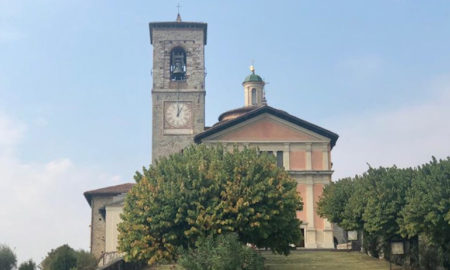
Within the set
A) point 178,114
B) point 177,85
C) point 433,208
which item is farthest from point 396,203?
point 177,85

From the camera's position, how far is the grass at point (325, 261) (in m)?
32.8

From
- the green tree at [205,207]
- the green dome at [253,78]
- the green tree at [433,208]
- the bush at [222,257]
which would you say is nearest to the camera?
the bush at [222,257]

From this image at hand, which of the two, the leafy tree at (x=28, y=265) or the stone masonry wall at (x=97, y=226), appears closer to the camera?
the leafy tree at (x=28, y=265)

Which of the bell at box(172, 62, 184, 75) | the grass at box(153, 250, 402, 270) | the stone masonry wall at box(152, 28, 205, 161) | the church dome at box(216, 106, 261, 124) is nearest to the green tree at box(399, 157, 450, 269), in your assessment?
the grass at box(153, 250, 402, 270)

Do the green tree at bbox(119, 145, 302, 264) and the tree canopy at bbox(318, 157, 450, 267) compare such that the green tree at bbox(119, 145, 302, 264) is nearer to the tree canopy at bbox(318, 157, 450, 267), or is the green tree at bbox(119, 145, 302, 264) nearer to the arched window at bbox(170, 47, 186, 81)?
the tree canopy at bbox(318, 157, 450, 267)

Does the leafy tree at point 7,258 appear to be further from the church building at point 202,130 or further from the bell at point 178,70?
the bell at point 178,70

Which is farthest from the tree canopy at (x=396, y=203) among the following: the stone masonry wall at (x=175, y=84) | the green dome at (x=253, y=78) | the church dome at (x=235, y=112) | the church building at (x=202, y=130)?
the green dome at (x=253, y=78)

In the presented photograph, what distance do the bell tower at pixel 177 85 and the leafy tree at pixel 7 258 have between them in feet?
45.6

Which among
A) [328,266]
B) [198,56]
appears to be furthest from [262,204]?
[198,56]

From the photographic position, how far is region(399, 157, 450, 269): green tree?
25.8 metres

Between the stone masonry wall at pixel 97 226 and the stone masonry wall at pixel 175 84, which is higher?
the stone masonry wall at pixel 175 84

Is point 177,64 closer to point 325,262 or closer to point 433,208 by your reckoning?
point 325,262

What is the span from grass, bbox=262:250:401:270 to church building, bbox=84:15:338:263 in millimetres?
8523

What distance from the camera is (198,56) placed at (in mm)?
54312
